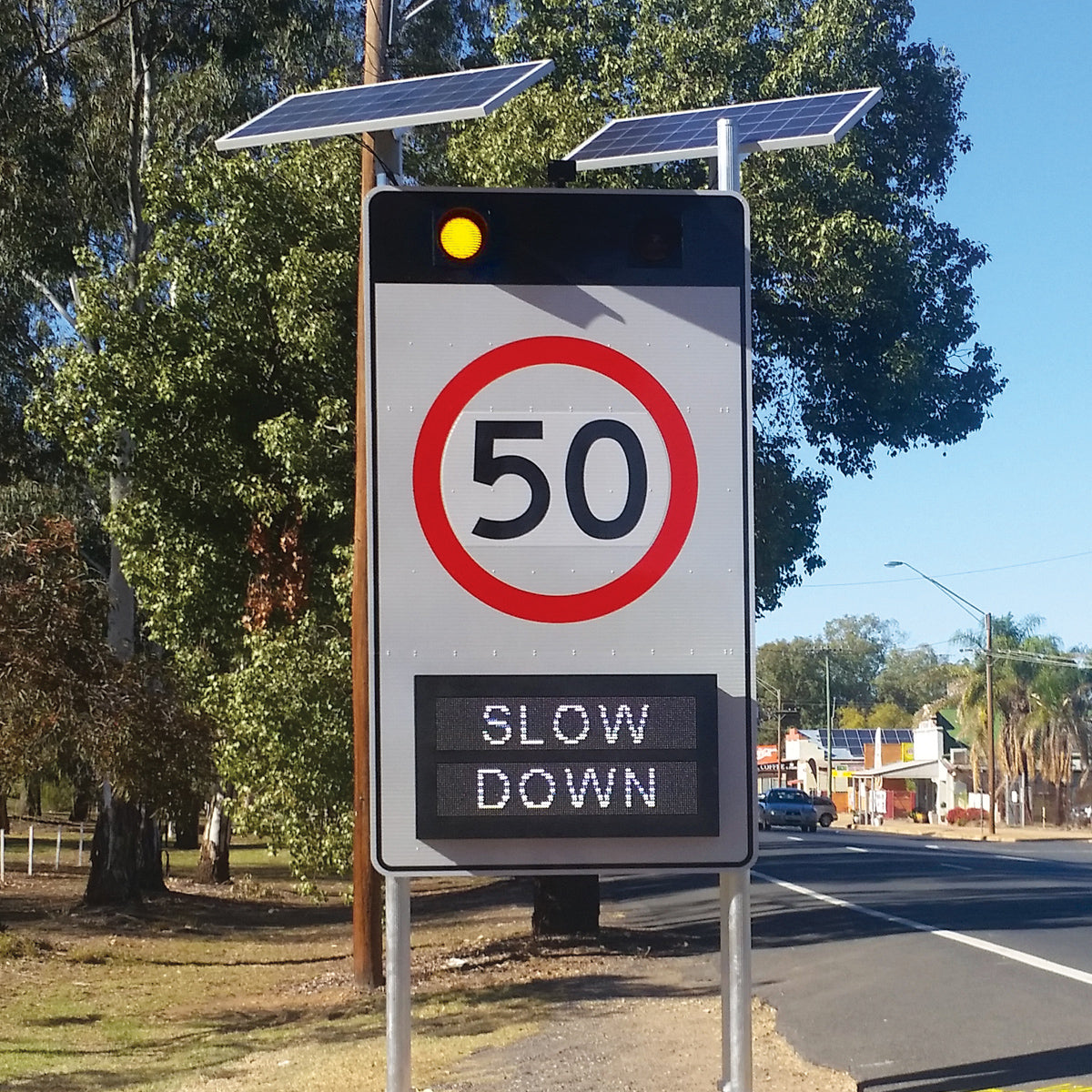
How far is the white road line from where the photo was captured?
1257cm

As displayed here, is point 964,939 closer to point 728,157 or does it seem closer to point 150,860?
point 728,157

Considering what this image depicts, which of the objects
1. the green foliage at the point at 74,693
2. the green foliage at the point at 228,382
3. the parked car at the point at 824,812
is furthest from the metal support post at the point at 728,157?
the parked car at the point at 824,812

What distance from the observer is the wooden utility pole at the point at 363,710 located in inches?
492

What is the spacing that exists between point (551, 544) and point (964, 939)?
1166 centimetres

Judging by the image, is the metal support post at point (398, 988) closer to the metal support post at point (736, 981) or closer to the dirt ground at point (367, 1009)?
the metal support post at point (736, 981)

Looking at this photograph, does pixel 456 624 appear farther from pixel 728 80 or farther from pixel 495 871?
pixel 728 80

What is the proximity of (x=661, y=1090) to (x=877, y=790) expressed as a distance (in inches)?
2938

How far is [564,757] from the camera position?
476 cm

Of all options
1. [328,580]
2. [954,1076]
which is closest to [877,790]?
[328,580]

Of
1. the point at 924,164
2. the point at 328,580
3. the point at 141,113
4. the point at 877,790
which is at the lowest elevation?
the point at 877,790

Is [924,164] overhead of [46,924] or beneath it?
overhead

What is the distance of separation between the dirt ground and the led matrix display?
406cm

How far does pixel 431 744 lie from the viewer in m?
4.77

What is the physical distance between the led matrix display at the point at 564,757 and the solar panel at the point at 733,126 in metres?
2.16
